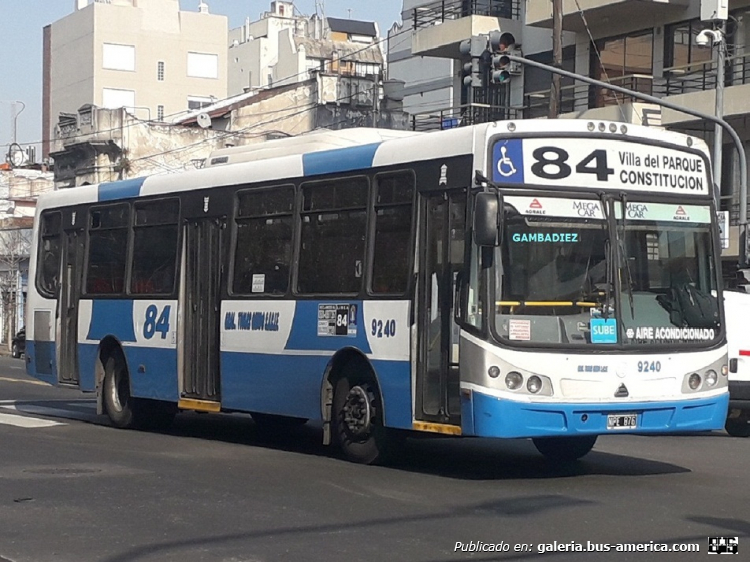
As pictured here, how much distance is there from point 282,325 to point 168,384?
8.39ft

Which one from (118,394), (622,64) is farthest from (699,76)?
(118,394)

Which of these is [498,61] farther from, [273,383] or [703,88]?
[703,88]

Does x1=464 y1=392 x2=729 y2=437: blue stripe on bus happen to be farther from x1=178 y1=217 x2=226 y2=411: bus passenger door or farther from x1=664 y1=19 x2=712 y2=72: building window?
x1=664 y1=19 x2=712 y2=72: building window

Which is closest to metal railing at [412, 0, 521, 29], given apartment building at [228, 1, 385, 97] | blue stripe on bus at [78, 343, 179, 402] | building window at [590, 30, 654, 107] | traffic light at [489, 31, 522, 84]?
building window at [590, 30, 654, 107]

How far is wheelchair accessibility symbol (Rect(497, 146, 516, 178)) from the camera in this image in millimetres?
11688

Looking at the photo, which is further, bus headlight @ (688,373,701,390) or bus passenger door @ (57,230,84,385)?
bus passenger door @ (57,230,84,385)

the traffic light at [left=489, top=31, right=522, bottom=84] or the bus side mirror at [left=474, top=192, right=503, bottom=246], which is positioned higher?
the traffic light at [left=489, top=31, right=522, bottom=84]

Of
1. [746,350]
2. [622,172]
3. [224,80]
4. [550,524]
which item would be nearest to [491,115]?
[746,350]

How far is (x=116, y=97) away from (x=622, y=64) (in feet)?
223

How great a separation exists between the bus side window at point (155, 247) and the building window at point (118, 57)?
272 feet

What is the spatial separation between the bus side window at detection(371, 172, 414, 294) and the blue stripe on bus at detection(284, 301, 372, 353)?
442 mm

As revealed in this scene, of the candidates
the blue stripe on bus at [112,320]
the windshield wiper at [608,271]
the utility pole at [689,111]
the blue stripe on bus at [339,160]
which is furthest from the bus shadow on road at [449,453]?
the utility pole at [689,111]

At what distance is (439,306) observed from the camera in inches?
478

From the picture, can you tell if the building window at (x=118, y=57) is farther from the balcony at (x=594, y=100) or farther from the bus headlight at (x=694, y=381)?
the bus headlight at (x=694, y=381)
